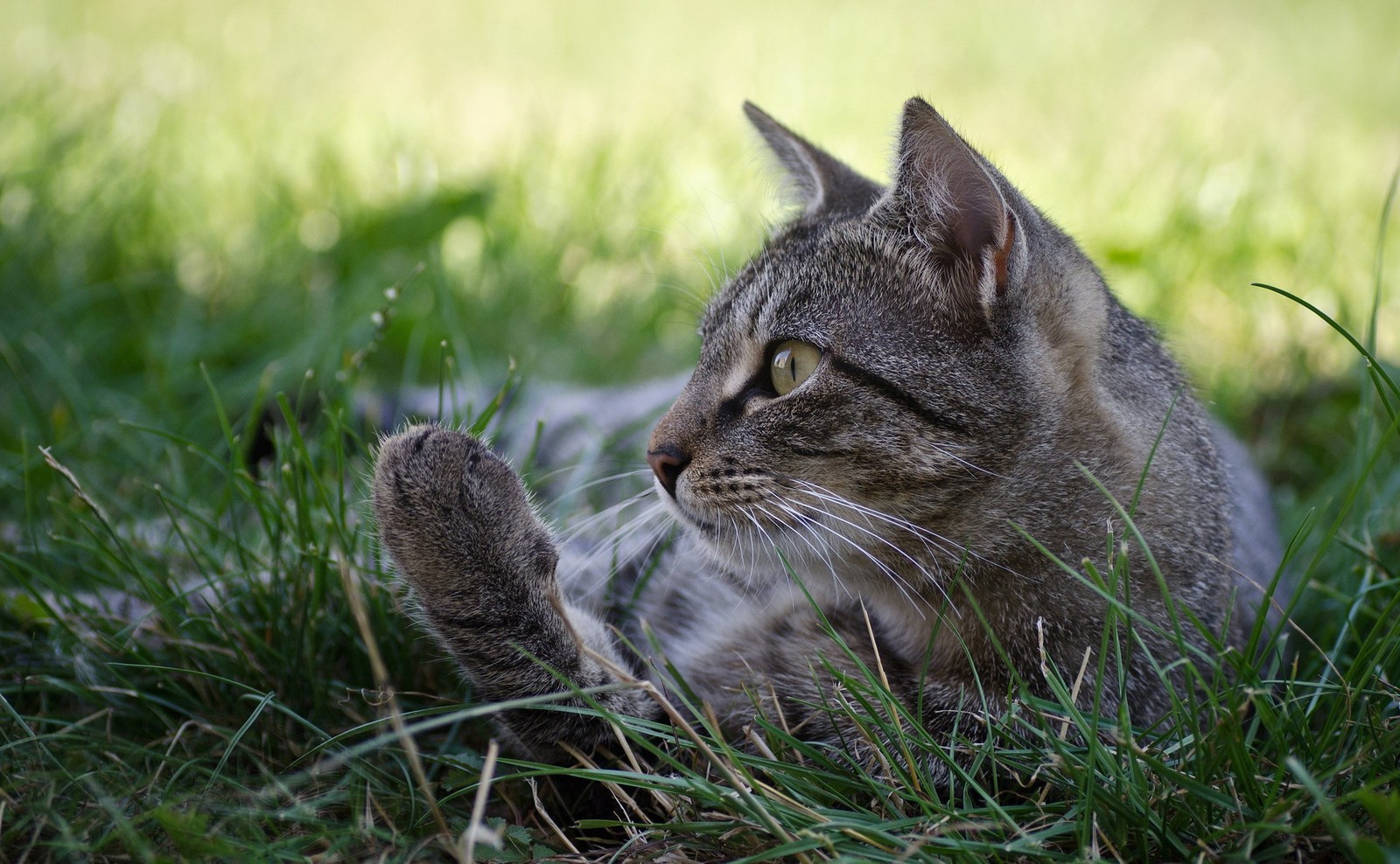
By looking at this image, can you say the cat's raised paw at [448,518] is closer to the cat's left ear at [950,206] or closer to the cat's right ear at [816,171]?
the cat's left ear at [950,206]

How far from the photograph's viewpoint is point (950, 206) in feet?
5.54

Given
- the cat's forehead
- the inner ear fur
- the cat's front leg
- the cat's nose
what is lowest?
the cat's front leg

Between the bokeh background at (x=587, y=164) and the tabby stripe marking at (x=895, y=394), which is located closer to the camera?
the tabby stripe marking at (x=895, y=394)

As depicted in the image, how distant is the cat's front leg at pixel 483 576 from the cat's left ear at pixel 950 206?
82 cm

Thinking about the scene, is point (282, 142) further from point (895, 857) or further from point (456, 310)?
point (895, 857)

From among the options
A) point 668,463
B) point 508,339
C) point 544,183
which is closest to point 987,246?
point 668,463

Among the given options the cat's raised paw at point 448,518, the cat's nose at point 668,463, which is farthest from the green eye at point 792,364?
the cat's raised paw at point 448,518

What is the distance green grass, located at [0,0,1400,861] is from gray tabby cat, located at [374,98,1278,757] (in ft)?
0.37

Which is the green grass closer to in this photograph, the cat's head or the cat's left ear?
the cat's head

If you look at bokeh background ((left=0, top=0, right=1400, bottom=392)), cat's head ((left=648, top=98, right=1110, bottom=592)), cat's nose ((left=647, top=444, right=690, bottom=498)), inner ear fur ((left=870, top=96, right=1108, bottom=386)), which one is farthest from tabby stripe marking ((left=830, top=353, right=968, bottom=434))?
bokeh background ((left=0, top=0, right=1400, bottom=392))

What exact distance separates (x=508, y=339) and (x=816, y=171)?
1.51m

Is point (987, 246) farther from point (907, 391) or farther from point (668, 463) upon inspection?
point (668, 463)

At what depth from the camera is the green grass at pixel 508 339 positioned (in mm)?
1353

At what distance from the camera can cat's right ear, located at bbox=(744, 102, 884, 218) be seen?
2.19 meters
